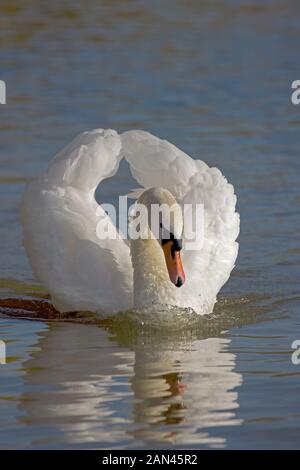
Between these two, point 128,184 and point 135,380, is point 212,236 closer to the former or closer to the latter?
point 135,380

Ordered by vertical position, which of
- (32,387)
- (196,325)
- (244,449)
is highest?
(196,325)

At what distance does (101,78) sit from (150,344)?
1262 cm

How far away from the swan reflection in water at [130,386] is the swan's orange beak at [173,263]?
436mm

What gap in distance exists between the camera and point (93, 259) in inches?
397

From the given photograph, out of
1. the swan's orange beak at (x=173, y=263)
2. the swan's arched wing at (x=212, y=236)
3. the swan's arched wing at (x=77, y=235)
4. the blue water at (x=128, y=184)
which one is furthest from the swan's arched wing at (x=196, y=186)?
the swan's orange beak at (x=173, y=263)

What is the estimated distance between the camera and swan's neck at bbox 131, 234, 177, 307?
383 inches

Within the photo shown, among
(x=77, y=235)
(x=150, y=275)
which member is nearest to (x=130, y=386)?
(x=150, y=275)

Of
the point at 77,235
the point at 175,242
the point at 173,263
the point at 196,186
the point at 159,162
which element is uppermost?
the point at 159,162

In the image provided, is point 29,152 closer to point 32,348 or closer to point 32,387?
point 32,348

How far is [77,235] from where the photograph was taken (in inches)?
403

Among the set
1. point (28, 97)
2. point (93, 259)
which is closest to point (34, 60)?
point (28, 97)

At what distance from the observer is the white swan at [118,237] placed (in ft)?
32.4

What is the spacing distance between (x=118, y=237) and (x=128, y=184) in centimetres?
433

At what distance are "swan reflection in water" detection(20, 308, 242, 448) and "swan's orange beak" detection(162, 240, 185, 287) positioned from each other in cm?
44
